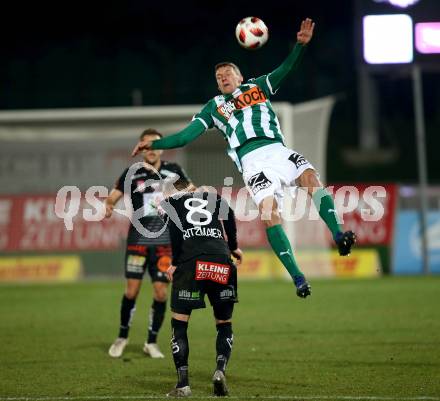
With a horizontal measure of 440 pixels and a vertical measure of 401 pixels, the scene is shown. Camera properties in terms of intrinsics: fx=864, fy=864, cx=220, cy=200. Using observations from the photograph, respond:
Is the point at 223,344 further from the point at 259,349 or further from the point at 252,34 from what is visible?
the point at 252,34

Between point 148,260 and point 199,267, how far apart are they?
296cm

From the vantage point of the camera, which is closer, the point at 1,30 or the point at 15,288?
the point at 15,288

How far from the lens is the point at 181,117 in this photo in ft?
65.4

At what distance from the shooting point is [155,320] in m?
10.2

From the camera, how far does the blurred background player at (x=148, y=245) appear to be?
10.3 metres

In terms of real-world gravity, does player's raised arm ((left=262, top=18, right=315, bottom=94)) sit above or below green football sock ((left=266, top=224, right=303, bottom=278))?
above

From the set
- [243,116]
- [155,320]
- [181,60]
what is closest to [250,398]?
[243,116]

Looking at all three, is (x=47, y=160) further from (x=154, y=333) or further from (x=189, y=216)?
(x=189, y=216)

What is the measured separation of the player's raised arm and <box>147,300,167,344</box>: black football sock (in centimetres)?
324

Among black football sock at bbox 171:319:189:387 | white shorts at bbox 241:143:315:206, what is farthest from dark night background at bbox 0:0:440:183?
black football sock at bbox 171:319:189:387

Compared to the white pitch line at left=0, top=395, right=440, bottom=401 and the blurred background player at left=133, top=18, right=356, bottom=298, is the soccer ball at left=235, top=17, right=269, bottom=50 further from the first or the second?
the white pitch line at left=0, top=395, right=440, bottom=401

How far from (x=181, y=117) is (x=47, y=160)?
11.4ft

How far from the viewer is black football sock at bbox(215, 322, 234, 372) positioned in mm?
7543

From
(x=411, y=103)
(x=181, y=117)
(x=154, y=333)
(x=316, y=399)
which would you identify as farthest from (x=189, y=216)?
(x=411, y=103)
